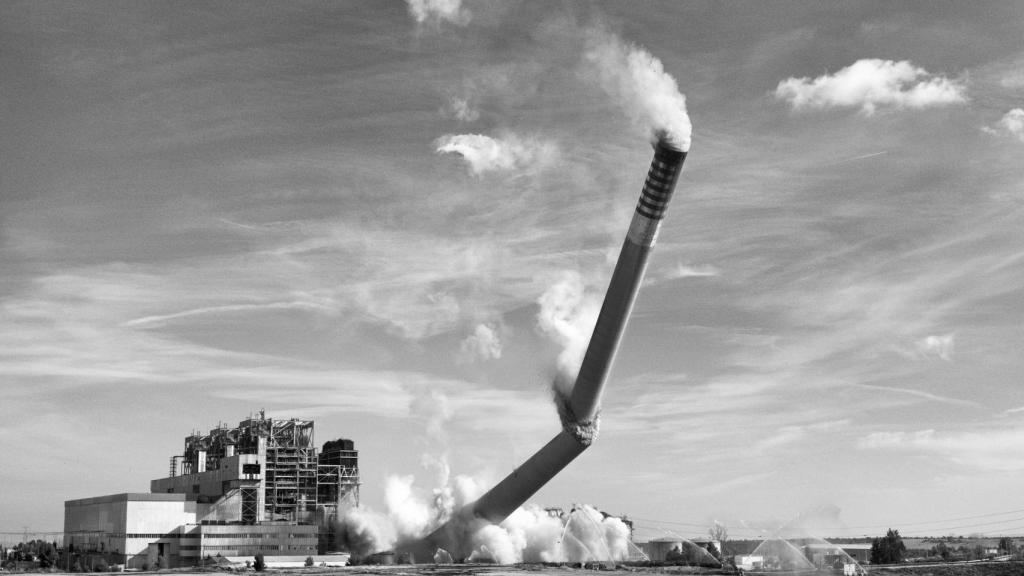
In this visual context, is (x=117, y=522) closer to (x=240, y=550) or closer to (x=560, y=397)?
(x=240, y=550)

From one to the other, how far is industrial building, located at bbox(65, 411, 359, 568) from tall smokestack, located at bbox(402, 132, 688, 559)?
19.0 metres

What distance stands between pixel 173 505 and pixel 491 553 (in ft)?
156

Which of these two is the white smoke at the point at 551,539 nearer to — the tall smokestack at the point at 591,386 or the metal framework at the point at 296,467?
the tall smokestack at the point at 591,386

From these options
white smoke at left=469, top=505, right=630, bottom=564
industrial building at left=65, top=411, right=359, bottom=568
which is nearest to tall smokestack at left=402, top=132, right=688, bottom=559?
white smoke at left=469, top=505, right=630, bottom=564

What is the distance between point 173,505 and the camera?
438 feet

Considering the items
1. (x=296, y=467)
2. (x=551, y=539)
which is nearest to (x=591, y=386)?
(x=551, y=539)

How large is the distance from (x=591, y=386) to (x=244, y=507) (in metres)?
67.3

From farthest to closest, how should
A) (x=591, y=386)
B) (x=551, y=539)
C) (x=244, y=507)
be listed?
(x=244, y=507) < (x=551, y=539) < (x=591, y=386)

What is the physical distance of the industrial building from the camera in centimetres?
12694

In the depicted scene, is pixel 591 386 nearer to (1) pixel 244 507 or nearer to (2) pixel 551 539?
A: (2) pixel 551 539

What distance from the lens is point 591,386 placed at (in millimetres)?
83812

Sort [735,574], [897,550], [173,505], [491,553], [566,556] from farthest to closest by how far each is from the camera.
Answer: [897,550] → [173,505] → [566,556] → [491,553] → [735,574]

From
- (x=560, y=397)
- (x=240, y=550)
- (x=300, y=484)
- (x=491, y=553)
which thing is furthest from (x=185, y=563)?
(x=560, y=397)

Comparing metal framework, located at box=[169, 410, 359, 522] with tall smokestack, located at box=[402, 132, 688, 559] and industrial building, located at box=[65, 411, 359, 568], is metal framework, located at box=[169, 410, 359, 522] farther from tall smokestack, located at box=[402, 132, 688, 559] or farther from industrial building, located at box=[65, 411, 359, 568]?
tall smokestack, located at box=[402, 132, 688, 559]
